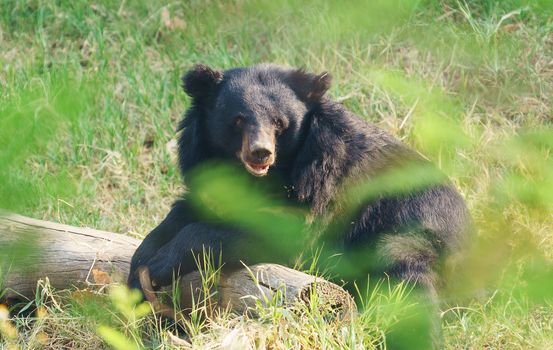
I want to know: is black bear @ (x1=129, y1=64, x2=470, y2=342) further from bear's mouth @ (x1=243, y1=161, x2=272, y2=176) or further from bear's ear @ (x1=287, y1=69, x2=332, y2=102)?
bear's mouth @ (x1=243, y1=161, x2=272, y2=176)

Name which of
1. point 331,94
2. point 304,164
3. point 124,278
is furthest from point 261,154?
point 331,94

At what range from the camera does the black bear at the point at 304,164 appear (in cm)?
455

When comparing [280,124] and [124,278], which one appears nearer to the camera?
Result: [280,124]

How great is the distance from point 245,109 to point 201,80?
0.47m

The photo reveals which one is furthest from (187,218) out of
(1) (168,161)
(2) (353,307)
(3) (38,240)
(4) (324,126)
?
(3) (38,240)

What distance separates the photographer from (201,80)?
5.14 m

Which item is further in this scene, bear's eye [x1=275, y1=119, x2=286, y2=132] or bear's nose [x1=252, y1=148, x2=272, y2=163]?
bear's eye [x1=275, y1=119, x2=286, y2=132]

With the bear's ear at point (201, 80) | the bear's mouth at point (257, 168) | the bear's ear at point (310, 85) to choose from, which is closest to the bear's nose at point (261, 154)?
the bear's mouth at point (257, 168)

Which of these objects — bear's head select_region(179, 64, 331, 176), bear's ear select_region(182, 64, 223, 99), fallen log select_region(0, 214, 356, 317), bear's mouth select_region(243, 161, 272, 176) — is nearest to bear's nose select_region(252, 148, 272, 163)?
bear's mouth select_region(243, 161, 272, 176)

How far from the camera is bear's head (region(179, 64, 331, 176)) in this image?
4820 mm

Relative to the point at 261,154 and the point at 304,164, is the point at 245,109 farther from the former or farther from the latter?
the point at 261,154

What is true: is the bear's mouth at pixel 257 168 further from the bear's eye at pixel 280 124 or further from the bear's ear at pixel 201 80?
the bear's ear at pixel 201 80

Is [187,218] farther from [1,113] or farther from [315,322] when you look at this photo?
[1,113]

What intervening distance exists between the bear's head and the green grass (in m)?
0.33
